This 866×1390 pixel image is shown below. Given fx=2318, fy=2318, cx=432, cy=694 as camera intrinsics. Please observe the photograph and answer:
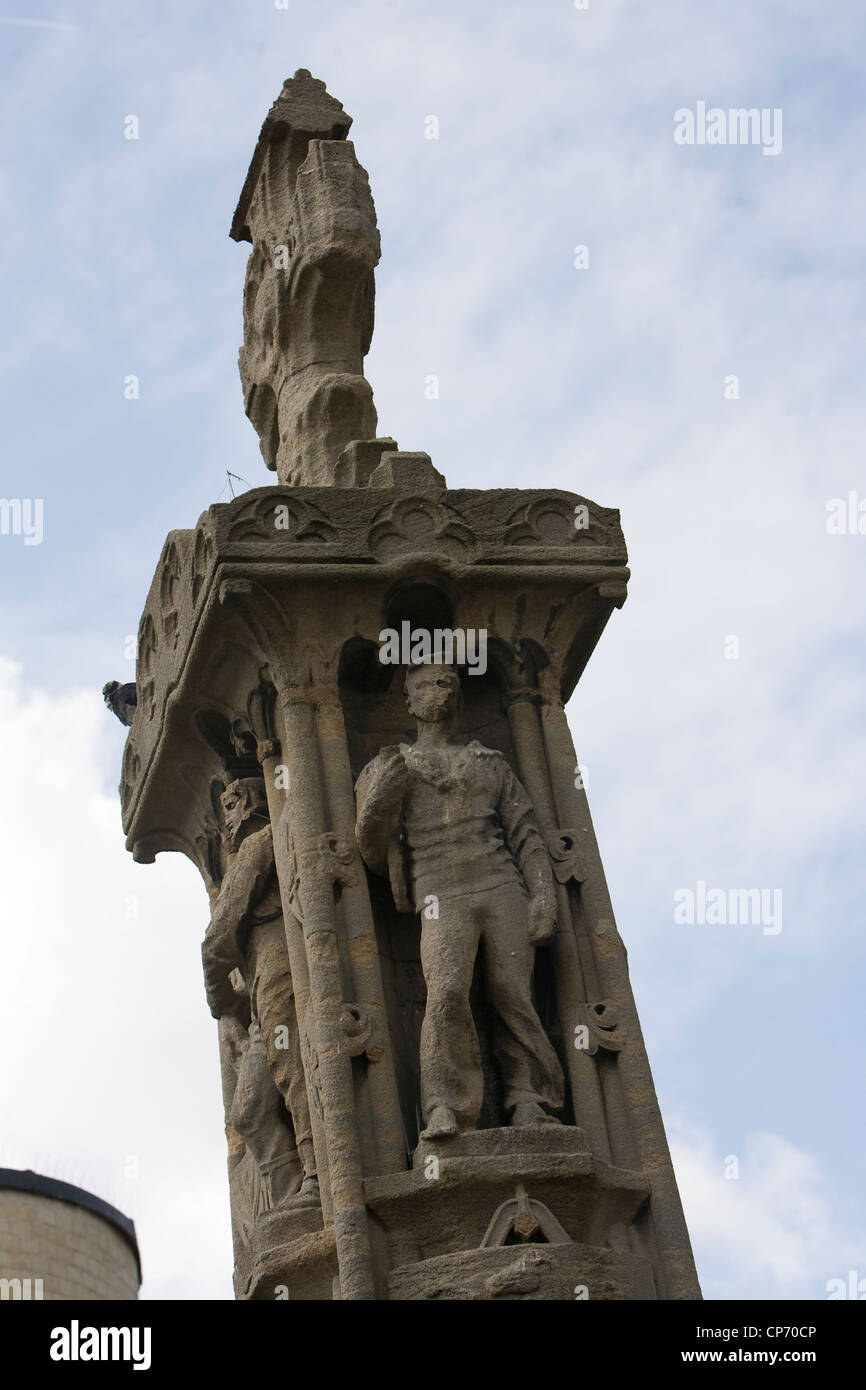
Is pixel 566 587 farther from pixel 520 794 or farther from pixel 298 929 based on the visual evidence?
pixel 298 929

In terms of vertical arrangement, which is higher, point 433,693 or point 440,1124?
point 433,693

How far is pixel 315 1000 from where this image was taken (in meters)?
10.4

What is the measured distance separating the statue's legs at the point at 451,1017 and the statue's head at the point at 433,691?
1044mm

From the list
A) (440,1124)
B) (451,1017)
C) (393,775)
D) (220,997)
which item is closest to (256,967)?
(220,997)

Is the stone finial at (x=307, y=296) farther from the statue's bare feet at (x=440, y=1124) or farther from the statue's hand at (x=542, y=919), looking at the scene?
the statue's bare feet at (x=440, y=1124)

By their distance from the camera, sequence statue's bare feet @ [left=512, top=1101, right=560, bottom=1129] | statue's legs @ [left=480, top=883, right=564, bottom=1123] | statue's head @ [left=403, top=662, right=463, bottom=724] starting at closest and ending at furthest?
statue's bare feet @ [left=512, top=1101, right=560, bottom=1129]
statue's legs @ [left=480, top=883, right=564, bottom=1123]
statue's head @ [left=403, top=662, right=463, bottom=724]

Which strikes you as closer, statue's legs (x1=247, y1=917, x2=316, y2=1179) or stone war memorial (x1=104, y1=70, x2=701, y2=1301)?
stone war memorial (x1=104, y1=70, x2=701, y2=1301)

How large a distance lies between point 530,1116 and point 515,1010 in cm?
51

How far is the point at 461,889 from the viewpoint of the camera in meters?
10.7

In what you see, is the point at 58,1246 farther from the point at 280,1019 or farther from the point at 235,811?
the point at 280,1019

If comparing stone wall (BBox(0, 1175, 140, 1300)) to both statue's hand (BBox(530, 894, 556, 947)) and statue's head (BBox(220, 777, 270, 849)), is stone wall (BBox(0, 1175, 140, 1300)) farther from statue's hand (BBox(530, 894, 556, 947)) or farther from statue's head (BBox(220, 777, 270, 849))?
statue's hand (BBox(530, 894, 556, 947))

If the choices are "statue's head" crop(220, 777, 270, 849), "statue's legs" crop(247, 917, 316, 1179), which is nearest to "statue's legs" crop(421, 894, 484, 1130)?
"statue's legs" crop(247, 917, 316, 1179)

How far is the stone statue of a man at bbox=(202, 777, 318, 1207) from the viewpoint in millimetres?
11227
